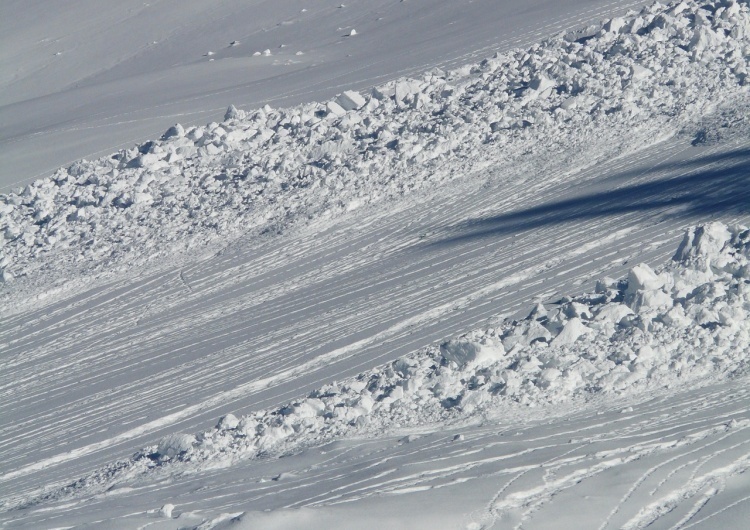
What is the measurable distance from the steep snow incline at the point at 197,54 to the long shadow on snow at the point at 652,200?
4.03 metres

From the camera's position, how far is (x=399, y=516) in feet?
15.3

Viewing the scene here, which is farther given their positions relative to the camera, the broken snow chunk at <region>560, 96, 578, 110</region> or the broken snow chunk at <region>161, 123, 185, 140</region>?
the broken snow chunk at <region>161, 123, 185, 140</region>

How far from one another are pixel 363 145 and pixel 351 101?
3.64 ft

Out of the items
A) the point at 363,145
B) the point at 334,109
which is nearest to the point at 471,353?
the point at 363,145

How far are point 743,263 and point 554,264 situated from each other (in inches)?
68.9

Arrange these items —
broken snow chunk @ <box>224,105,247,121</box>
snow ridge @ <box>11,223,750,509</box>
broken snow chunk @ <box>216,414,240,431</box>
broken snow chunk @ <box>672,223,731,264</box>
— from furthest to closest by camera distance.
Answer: broken snow chunk @ <box>224,105,247,121</box>, broken snow chunk @ <box>672,223,731,264</box>, broken snow chunk @ <box>216,414,240,431</box>, snow ridge @ <box>11,223,750,509</box>

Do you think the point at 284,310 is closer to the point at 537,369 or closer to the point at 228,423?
the point at 228,423

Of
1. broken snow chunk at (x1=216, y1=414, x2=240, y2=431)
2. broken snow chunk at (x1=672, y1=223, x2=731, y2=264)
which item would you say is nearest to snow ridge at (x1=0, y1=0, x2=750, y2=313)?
broken snow chunk at (x1=672, y1=223, x2=731, y2=264)

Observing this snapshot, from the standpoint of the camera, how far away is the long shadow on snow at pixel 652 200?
27.8 ft

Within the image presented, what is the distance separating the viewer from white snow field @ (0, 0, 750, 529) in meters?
5.36

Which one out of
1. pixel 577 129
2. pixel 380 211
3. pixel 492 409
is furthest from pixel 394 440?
pixel 577 129

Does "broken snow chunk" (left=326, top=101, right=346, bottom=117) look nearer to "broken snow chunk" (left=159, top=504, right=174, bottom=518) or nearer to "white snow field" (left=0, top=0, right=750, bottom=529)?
"white snow field" (left=0, top=0, right=750, bottom=529)

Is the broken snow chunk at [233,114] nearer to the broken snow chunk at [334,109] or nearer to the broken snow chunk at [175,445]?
the broken snow chunk at [334,109]

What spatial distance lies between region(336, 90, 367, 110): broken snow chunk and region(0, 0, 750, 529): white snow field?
0.04m
